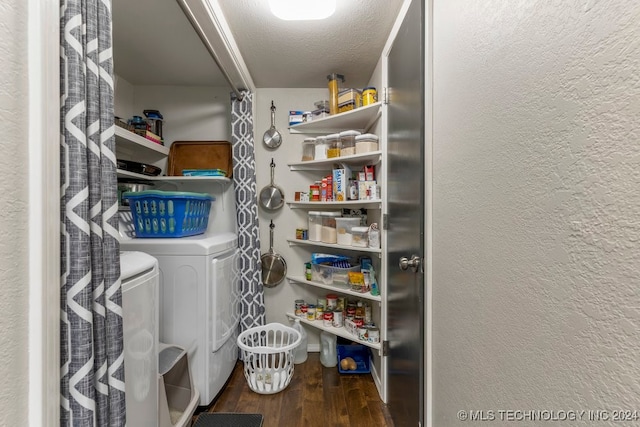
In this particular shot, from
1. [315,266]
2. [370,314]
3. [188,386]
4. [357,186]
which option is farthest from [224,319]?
[357,186]

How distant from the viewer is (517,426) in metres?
0.52

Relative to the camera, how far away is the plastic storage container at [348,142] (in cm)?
182

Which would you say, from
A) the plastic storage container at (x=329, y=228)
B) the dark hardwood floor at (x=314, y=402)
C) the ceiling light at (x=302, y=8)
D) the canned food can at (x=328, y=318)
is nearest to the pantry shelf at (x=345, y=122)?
the ceiling light at (x=302, y=8)

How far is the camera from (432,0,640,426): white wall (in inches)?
13.5

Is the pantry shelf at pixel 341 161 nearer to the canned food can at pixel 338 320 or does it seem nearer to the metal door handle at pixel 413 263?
the metal door handle at pixel 413 263

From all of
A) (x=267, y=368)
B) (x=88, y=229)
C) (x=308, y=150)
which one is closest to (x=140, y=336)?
(x=88, y=229)

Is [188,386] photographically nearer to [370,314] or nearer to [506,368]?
[370,314]

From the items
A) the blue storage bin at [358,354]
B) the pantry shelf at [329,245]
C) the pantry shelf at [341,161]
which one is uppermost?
the pantry shelf at [341,161]

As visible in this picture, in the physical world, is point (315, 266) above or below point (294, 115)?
below

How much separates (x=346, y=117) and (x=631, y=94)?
5.44 ft

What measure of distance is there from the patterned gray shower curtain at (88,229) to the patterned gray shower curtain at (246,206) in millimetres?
1313

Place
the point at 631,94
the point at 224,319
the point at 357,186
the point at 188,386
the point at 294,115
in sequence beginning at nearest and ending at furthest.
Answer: the point at 631,94 → the point at 188,386 → the point at 224,319 → the point at 357,186 → the point at 294,115

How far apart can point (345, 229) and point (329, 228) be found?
0.15m

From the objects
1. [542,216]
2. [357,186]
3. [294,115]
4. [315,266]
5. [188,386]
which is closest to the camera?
[542,216]
